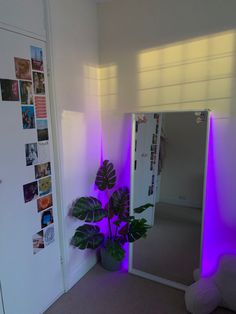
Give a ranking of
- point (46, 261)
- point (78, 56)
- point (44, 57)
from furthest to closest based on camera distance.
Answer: point (78, 56) → point (46, 261) → point (44, 57)

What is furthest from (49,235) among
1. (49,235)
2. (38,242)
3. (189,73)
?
(189,73)

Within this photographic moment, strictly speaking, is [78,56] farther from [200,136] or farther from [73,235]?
[73,235]

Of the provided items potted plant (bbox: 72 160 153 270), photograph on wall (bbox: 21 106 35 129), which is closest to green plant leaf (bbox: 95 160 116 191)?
potted plant (bbox: 72 160 153 270)

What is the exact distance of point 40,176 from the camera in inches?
73.2

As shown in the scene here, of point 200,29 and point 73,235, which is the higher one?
point 200,29

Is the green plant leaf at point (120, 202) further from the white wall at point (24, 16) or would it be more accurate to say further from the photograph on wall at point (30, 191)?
the white wall at point (24, 16)

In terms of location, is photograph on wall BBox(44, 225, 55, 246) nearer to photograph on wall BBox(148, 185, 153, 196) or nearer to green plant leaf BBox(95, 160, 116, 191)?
green plant leaf BBox(95, 160, 116, 191)

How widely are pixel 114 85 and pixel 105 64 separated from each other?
0.23m

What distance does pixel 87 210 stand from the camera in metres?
2.19

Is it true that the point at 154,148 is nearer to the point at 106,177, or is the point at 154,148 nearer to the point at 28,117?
the point at 106,177

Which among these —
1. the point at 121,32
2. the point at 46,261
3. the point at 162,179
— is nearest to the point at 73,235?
the point at 46,261

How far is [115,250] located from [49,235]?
0.59 meters

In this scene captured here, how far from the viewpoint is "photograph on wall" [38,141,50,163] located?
6.06 feet

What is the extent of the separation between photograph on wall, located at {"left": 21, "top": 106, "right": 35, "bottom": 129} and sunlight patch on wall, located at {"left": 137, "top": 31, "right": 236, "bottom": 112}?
39.0 inches
